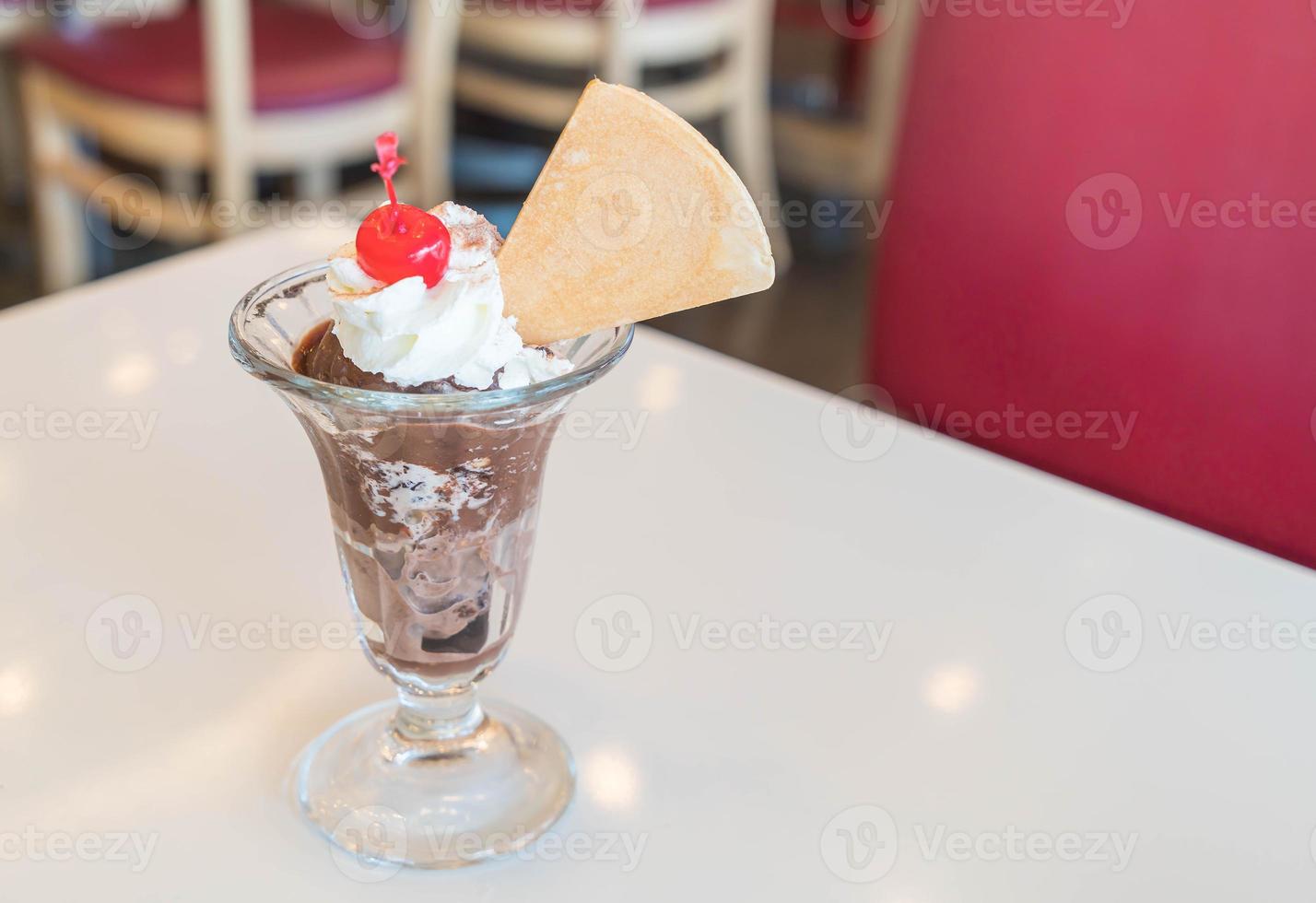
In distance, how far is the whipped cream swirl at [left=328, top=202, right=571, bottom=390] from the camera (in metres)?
0.54

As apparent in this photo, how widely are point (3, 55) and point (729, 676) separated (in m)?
2.55

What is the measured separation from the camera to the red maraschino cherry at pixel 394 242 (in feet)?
1.80

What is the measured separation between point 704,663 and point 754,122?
2.25 m

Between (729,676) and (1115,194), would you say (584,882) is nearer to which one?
(729,676)

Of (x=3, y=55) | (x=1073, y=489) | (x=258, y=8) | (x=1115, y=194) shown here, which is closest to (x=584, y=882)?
(x=1073, y=489)

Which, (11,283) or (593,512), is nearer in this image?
(593,512)

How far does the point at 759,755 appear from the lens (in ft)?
2.23

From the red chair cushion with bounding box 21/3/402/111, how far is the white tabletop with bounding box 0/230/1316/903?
1181mm

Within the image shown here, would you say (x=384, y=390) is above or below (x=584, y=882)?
above

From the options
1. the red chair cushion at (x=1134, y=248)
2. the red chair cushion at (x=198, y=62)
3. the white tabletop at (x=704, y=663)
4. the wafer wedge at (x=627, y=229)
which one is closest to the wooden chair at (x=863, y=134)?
the red chair cushion at (x=198, y=62)

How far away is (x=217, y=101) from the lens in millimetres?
2021

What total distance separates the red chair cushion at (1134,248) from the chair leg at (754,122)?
1.41 metres

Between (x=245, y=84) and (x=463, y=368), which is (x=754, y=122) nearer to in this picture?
(x=245, y=84)

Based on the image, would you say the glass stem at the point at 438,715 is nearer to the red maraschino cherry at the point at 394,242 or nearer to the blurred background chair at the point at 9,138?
the red maraschino cherry at the point at 394,242
